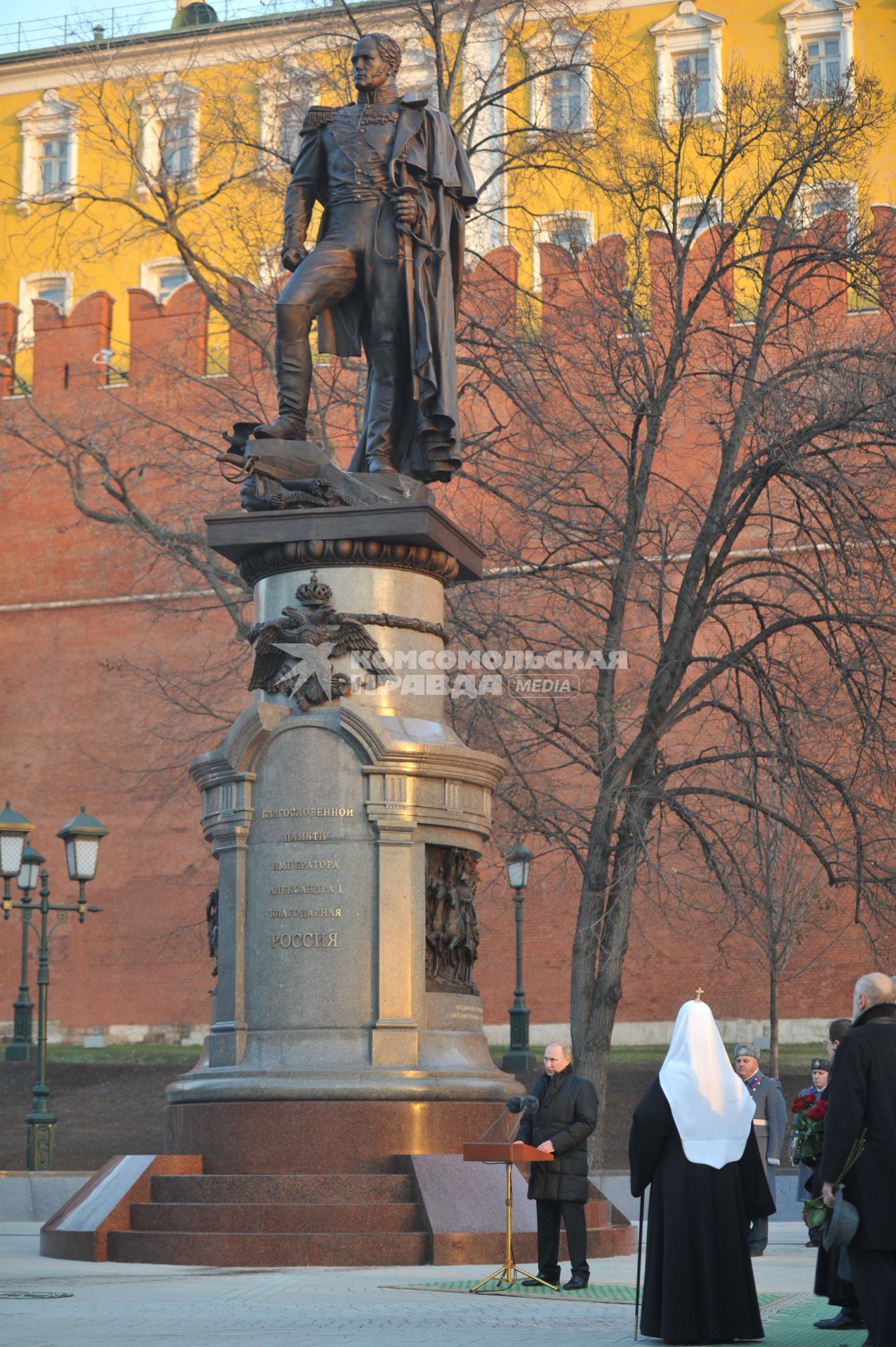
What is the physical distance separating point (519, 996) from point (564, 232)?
40.1ft

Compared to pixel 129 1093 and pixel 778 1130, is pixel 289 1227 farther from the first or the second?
pixel 129 1093

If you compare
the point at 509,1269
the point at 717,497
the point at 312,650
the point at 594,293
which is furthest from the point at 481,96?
the point at 509,1269

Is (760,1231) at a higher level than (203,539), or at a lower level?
lower

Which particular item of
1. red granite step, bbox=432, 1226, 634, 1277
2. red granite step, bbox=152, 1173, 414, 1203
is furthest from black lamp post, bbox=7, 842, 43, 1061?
red granite step, bbox=432, 1226, 634, 1277

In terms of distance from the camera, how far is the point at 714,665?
1947 centimetres

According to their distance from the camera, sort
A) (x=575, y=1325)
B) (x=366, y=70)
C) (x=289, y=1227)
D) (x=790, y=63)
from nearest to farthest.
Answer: (x=575, y=1325)
(x=289, y=1227)
(x=366, y=70)
(x=790, y=63)

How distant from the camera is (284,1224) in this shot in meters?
9.62

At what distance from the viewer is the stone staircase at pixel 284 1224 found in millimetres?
9508

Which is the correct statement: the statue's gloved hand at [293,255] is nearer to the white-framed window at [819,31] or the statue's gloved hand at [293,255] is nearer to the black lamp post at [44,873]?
the black lamp post at [44,873]

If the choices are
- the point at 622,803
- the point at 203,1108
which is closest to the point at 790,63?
the point at 622,803

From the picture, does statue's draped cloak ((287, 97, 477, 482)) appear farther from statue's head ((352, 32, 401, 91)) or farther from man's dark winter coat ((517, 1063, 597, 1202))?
man's dark winter coat ((517, 1063, 597, 1202))

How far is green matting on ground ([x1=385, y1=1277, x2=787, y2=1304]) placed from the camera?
877 cm

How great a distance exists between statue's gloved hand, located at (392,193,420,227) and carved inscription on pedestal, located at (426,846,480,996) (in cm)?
378

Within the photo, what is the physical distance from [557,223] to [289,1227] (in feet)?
59.6
